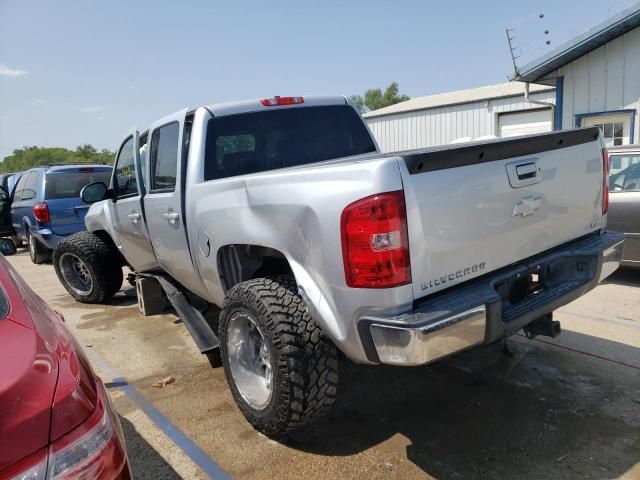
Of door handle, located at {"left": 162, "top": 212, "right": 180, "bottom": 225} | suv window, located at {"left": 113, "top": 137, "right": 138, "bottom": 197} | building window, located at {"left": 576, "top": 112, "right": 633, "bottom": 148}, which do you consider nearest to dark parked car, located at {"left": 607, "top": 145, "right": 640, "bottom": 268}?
door handle, located at {"left": 162, "top": 212, "right": 180, "bottom": 225}

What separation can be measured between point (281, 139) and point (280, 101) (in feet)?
1.10

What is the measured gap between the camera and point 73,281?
21.4ft

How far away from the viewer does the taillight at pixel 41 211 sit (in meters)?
8.82

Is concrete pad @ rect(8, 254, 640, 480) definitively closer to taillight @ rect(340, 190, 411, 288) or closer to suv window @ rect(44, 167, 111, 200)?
taillight @ rect(340, 190, 411, 288)

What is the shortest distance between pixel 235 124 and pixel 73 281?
3914mm

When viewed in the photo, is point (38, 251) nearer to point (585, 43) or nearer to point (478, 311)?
point (478, 311)

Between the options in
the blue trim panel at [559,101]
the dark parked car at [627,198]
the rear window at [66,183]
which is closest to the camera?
the dark parked car at [627,198]

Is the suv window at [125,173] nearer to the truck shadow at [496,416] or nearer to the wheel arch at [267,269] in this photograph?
the wheel arch at [267,269]

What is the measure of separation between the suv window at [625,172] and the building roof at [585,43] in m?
5.27

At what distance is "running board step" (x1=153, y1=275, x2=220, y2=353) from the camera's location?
139 inches

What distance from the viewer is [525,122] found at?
53.0 feet

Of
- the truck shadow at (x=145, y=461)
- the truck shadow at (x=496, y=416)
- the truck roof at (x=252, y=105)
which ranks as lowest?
the truck shadow at (x=496, y=416)

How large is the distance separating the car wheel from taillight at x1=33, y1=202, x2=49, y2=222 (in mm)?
1072

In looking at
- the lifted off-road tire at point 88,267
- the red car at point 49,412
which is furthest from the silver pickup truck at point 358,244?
the lifted off-road tire at point 88,267
